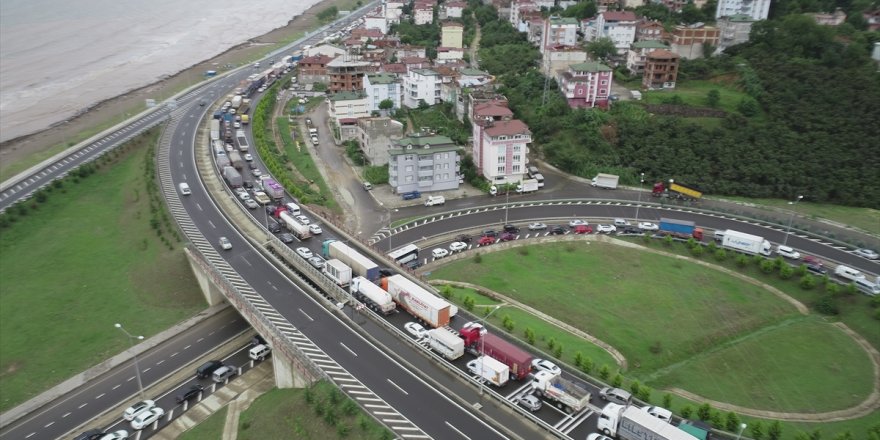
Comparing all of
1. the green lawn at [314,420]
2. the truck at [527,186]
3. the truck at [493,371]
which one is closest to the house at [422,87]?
the truck at [527,186]

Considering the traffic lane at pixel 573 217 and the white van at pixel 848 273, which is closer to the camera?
the white van at pixel 848 273

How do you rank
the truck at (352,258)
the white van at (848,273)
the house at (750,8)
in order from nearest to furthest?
the truck at (352,258), the white van at (848,273), the house at (750,8)

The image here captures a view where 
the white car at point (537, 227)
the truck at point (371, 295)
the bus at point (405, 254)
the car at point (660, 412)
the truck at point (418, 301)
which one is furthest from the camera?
the white car at point (537, 227)

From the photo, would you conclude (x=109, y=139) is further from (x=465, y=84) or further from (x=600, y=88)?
(x=600, y=88)

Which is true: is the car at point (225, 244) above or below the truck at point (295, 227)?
below

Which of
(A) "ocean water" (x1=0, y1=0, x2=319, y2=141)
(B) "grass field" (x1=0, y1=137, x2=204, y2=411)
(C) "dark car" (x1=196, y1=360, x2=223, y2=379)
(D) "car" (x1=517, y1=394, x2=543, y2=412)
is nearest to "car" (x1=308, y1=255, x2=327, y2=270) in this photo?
(C) "dark car" (x1=196, y1=360, x2=223, y2=379)

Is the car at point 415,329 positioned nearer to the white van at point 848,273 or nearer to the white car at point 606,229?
the white car at point 606,229
